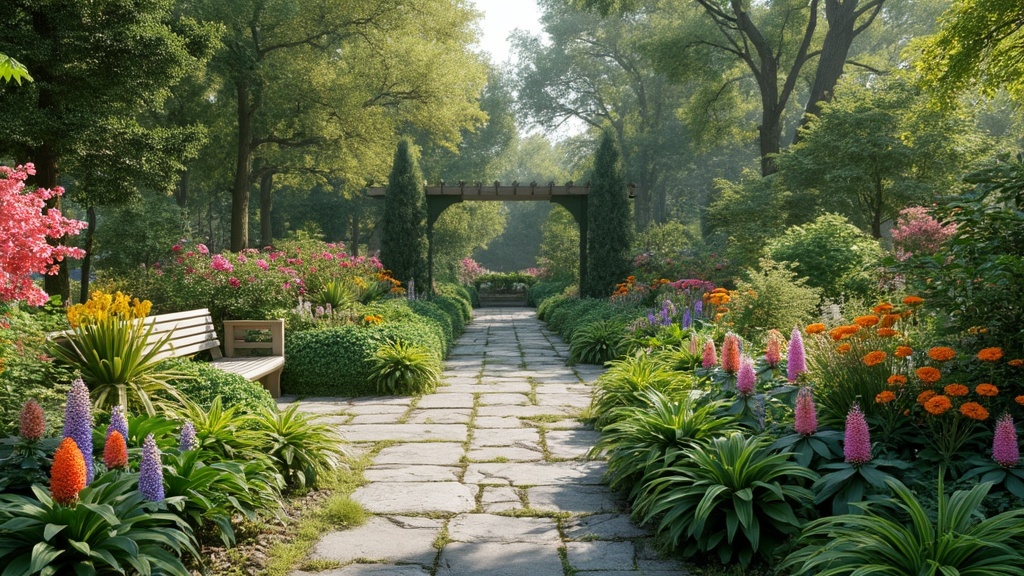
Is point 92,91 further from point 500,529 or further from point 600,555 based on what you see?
point 600,555

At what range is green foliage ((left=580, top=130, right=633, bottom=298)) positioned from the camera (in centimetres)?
1559

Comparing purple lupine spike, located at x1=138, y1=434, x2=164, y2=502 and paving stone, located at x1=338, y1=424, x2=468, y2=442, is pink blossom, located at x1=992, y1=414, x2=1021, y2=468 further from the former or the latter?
paving stone, located at x1=338, y1=424, x2=468, y2=442

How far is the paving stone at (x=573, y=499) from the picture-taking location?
3781mm

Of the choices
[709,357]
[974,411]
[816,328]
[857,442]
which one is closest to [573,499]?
[709,357]

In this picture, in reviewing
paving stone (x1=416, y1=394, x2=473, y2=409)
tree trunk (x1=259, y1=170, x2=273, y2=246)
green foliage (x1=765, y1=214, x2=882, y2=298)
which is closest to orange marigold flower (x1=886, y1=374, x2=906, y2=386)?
paving stone (x1=416, y1=394, x2=473, y2=409)

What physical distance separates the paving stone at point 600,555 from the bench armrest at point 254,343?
4677mm

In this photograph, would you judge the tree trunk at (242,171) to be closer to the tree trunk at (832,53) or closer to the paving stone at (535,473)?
the tree trunk at (832,53)

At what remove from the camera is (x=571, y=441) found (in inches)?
207

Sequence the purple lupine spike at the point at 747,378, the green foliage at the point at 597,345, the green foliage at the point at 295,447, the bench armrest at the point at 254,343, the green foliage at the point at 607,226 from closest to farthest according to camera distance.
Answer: the purple lupine spike at the point at 747,378 → the green foliage at the point at 295,447 → the bench armrest at the point at 254,343 → the green foliage at the point at 597,345 → the green foliage at the point at 607,226

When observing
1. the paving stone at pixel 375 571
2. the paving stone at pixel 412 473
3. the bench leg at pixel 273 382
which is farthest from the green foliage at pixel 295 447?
the bench leg at pixel 273 382

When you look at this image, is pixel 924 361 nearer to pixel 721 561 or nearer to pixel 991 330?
pixel 991 330

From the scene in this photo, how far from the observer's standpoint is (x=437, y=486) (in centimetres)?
413

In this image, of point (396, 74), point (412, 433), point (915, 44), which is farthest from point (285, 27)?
point (412, 433)

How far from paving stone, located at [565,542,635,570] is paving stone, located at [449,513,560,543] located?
0.15 m
